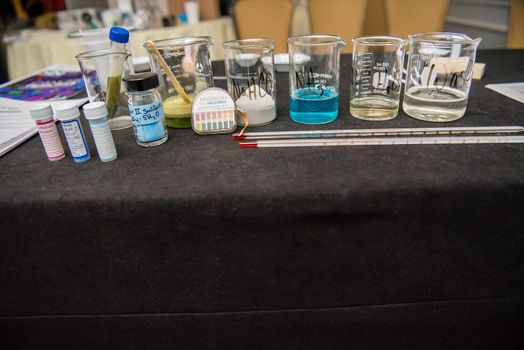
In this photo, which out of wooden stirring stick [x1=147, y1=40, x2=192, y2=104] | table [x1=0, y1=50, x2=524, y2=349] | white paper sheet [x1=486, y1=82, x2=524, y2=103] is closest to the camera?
table [x1=0, y1=50, x2=524, y2=349]

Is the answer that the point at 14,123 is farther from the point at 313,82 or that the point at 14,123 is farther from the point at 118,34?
the point at 313,82

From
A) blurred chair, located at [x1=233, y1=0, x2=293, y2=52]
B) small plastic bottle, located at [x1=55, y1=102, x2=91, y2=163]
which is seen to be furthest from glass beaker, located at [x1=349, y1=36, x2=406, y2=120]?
blurred chair, located at [x1=233, y1=0, x2=293, y2=52]

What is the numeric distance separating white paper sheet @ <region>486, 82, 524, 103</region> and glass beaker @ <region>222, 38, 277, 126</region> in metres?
0.47

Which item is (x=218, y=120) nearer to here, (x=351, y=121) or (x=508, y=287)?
(x=351, y=121)

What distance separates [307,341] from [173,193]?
0.31 m

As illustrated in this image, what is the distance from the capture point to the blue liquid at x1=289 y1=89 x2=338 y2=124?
0.58 metres

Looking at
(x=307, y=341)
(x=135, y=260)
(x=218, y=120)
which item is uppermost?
(x=218, y=120)

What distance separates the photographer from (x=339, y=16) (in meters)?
1.86

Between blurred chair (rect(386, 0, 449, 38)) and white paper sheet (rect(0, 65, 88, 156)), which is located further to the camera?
blurred chair (rect(386, 0, 449, 38))

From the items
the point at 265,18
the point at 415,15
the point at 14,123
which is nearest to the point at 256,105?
the point at 14,123

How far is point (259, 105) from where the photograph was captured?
1.88ft

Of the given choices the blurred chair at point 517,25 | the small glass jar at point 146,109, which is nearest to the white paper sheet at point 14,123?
the small glass jar at point 146,109

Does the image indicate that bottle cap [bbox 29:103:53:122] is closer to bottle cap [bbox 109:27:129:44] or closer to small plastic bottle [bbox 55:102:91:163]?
small plastic bottle [bbox 55:102:91:163]

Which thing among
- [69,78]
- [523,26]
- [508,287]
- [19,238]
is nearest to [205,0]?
[69,78]
